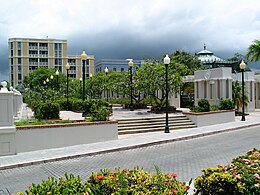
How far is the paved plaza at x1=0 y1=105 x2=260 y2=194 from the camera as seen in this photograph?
31.2 feet

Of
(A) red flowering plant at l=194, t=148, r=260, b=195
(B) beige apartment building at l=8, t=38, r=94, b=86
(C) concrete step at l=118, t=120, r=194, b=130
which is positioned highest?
(B) beige apartment building at l=8, t=38, r=94, b=86

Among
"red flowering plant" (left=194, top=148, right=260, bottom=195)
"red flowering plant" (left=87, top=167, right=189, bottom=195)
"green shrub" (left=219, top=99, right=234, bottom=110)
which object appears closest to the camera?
"red flowering plant" (left=87, top=167, right=189, bottom=195)

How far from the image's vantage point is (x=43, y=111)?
658 inches

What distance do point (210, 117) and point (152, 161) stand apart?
38.9 ft

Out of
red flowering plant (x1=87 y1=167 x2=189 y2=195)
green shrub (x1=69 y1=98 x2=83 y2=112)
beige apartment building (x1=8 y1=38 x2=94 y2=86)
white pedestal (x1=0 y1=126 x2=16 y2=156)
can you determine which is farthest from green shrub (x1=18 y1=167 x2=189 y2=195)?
beige apartment building (x1=8 y1=38 x2=94 y2=86)

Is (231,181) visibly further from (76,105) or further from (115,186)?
(76,105)

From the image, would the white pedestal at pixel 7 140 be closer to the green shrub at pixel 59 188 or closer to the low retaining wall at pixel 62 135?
the low retaining wall at pixel 62 135

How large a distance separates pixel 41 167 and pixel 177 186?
7.16m

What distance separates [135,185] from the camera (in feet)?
14.9

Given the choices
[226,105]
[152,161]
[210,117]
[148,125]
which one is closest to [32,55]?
[226,105]

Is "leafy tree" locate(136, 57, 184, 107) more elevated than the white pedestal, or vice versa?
"leafy tree" locate(136, 57, 184, 107)

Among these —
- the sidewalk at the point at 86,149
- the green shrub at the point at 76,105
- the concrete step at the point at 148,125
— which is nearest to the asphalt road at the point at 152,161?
the sidewalk at the point at 86,149

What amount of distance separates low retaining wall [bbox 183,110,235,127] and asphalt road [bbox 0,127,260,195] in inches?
222

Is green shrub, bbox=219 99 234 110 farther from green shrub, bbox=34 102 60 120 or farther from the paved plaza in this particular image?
green shrub, bbox=34 102 60 120
